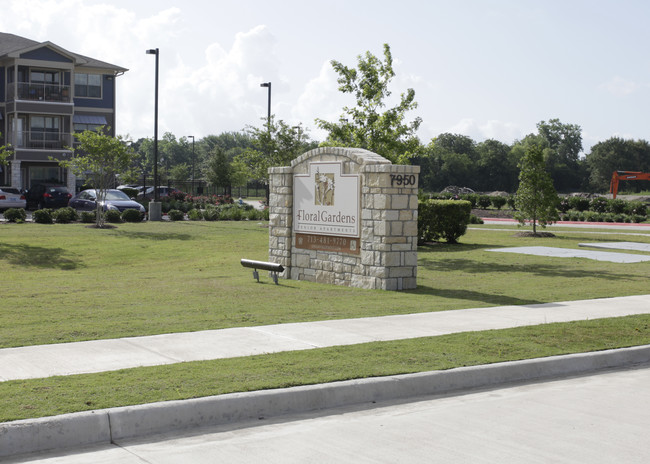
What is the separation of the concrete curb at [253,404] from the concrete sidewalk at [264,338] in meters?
1.54

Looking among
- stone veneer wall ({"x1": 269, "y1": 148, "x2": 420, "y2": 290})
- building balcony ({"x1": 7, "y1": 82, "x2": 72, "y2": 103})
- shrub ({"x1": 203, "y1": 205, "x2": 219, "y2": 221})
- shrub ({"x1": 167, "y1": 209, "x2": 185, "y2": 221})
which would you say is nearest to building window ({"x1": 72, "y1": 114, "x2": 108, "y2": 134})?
building balcony ({"x1": 7, "y1": 82, "x2": 72, "y2": 103})

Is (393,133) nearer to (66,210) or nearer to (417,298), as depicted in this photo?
(417,298)

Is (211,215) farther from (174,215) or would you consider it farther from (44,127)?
(44,127)

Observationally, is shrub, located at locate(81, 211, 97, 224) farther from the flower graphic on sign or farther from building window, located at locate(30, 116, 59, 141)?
building window, located at locate(30, 116, 59, 141)

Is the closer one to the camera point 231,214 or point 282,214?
point 282,214

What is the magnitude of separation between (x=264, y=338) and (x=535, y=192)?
2036 centimetres

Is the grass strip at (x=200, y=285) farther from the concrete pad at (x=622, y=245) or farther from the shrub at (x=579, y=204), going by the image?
the shrub at (x=579, y=204)

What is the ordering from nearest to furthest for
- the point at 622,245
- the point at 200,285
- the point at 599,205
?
the point at 200,285
the point at 622,245
the point at 599,205

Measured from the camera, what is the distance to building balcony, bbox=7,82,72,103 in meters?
47.6

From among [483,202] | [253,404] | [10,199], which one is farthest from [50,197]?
[253,404]

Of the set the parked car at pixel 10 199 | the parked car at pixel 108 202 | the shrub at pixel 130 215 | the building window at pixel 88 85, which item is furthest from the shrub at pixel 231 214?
the building window at pixel 88 85

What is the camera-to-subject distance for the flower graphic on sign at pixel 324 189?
15.1 metres

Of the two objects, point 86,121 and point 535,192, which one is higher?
point 86,121

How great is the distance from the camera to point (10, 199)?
3719 cm
